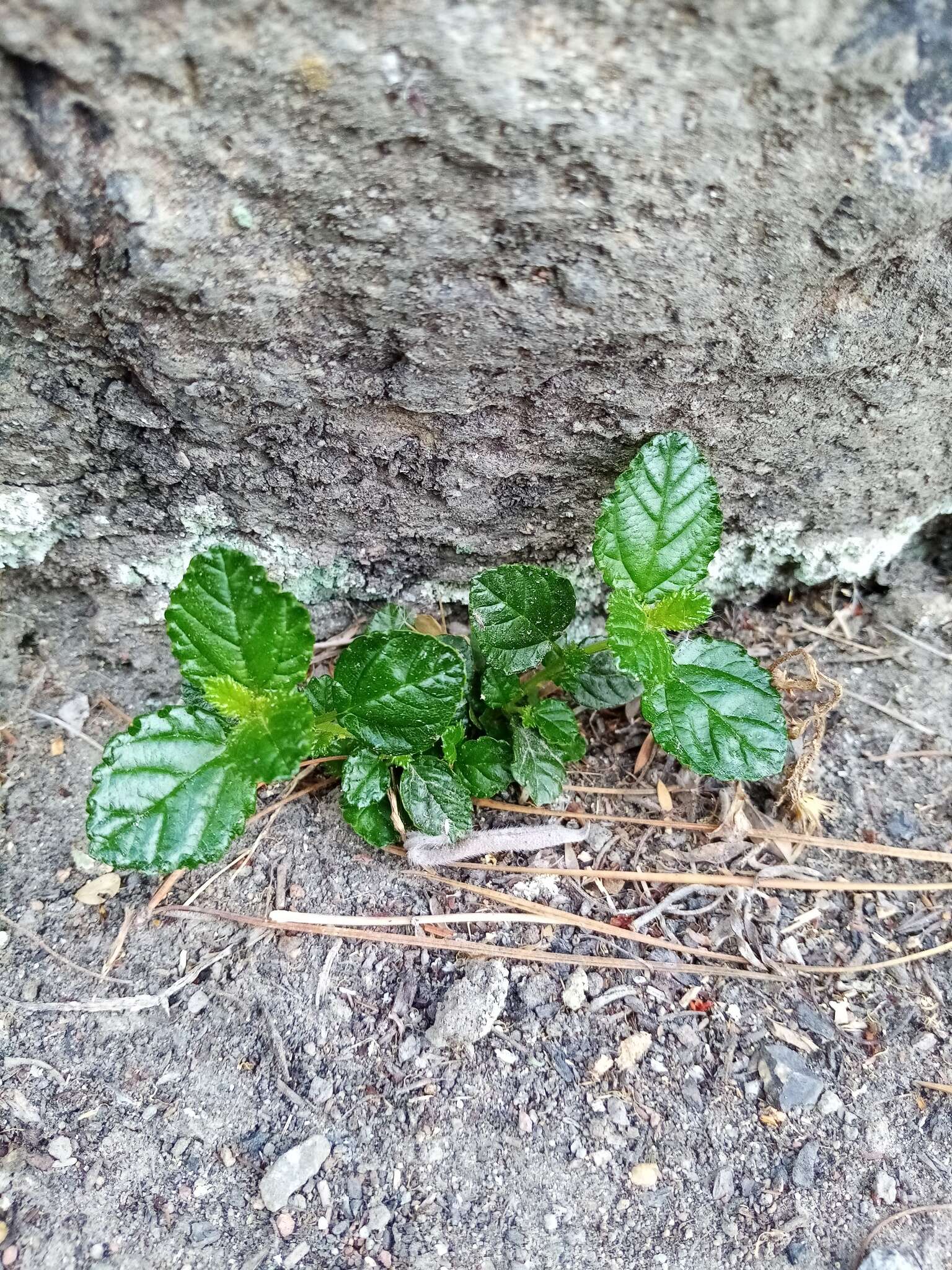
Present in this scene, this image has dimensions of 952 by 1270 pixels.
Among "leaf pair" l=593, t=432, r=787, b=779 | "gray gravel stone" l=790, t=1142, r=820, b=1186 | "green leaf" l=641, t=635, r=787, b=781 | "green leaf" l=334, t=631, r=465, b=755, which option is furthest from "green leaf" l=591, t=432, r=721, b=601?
"gray gravel stone" l=790, t=1142, r=820, b=1186

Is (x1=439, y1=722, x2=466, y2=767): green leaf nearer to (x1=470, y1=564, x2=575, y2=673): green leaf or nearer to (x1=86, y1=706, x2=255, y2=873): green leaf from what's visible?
(x1=470, y1=564, x2=575, y2=673): green leaf

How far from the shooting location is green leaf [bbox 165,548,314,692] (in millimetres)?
1169

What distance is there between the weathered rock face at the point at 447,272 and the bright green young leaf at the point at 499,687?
21cm

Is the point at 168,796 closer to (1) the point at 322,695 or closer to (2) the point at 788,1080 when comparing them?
(1) the point at 322,695

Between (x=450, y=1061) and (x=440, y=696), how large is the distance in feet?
1.55

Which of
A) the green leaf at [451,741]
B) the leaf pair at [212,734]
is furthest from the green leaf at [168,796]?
the green leaf at [451,741]

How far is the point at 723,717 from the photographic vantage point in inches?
52.1

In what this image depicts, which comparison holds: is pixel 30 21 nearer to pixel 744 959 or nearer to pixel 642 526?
pixel 642 526

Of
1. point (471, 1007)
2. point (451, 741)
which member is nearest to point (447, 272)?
point (451, 741)

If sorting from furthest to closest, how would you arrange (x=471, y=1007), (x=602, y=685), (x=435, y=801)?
(x=602, y=685), (x=435, y=801), (x=471, y=1007)

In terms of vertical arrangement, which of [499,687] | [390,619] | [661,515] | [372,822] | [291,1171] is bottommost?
[291,1171]

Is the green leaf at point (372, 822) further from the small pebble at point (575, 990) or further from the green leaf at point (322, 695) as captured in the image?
the small pebble at point (575, 990)

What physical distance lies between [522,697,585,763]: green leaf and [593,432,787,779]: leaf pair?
0.46 ft

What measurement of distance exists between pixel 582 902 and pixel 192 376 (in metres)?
0.90
